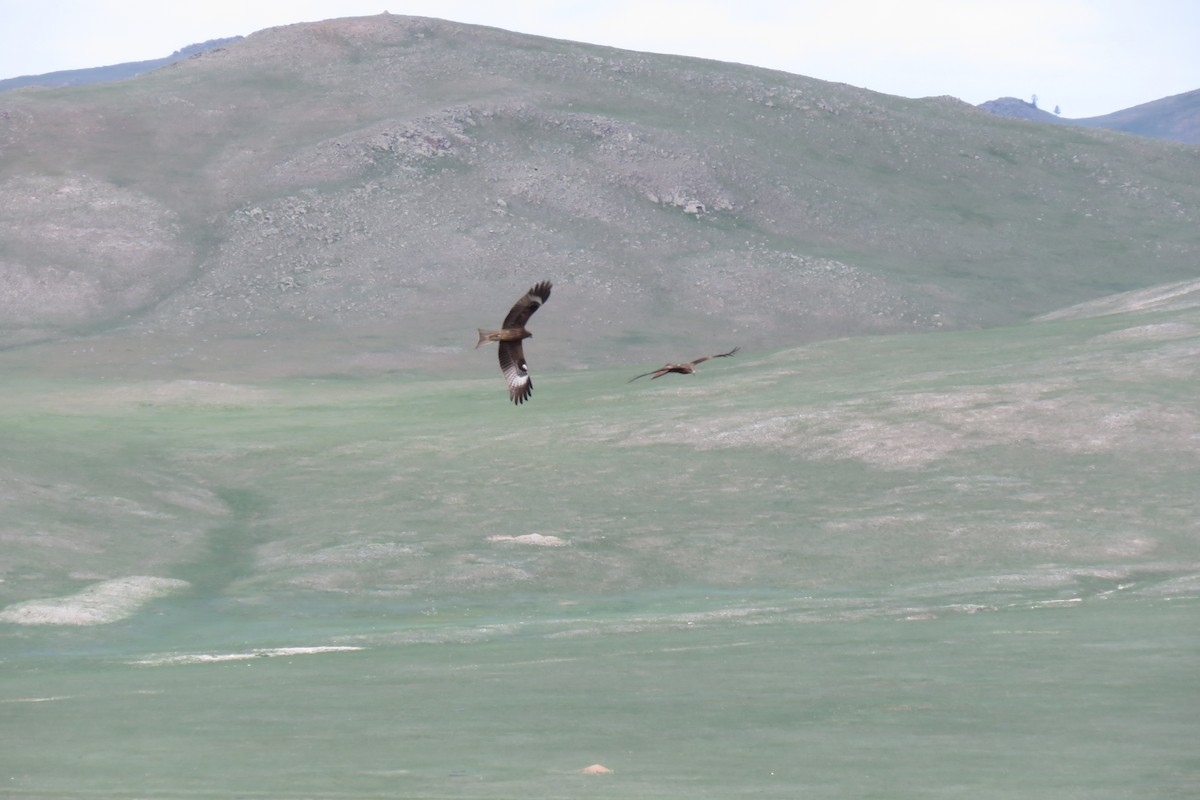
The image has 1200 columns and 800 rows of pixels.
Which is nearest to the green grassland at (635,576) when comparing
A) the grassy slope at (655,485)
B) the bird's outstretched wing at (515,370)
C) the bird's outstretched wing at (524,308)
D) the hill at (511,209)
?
the grassy slope at (655,485)

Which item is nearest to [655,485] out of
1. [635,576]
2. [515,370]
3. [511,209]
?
[635,576]

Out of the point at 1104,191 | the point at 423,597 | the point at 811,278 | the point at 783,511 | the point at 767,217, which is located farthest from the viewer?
the point at 1104,191

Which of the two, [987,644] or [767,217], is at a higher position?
[767,217]

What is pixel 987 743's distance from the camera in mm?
16156

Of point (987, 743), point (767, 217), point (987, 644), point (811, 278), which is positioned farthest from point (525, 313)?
point (767, 217)

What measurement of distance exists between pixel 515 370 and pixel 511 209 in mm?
80504

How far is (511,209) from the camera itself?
9912cm

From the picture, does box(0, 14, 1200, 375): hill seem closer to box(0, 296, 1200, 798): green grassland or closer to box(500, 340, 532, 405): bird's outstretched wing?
box(0, 296, 1200, 798): green grassland

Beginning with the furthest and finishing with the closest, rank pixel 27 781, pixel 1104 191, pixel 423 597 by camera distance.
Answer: pixel 1104 191, pixel 423 597, pixel 27 781

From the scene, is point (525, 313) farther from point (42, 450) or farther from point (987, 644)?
point (42, 450)

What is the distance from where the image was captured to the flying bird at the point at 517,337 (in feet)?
57.9

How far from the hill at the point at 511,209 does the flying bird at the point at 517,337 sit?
202 ft

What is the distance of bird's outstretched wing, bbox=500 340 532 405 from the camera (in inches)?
748

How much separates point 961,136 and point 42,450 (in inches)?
3384
